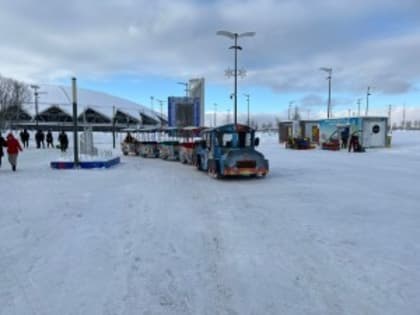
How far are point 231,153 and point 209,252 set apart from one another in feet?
28.5

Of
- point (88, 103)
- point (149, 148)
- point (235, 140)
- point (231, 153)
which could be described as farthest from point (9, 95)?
point (231, 153)

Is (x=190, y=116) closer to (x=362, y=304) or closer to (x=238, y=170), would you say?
(x=238, y=170)

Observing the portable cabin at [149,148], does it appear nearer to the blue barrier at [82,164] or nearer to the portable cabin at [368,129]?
the blue barrier at [82,164]

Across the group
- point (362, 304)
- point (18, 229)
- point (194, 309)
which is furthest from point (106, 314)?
point (18, 229)

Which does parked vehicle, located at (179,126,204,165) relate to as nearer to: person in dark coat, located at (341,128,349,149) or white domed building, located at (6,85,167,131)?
person in dark coat, located at (341,128,349,149)

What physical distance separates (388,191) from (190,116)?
4135 centimetres

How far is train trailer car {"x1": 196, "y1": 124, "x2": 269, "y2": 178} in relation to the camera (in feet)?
46.4

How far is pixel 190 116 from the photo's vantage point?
168 feet

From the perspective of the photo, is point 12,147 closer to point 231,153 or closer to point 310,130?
point 231,153

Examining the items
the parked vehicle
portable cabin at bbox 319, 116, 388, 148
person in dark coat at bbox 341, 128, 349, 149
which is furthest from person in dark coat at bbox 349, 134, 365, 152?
the parked vehicle

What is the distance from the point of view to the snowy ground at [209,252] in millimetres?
4129

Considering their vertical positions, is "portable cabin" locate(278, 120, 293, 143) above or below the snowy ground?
above

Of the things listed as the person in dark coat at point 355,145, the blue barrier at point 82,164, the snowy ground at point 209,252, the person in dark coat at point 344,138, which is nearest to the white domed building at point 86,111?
the person in dark coat at point 344,138

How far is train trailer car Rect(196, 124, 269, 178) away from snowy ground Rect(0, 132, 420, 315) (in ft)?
10.2
